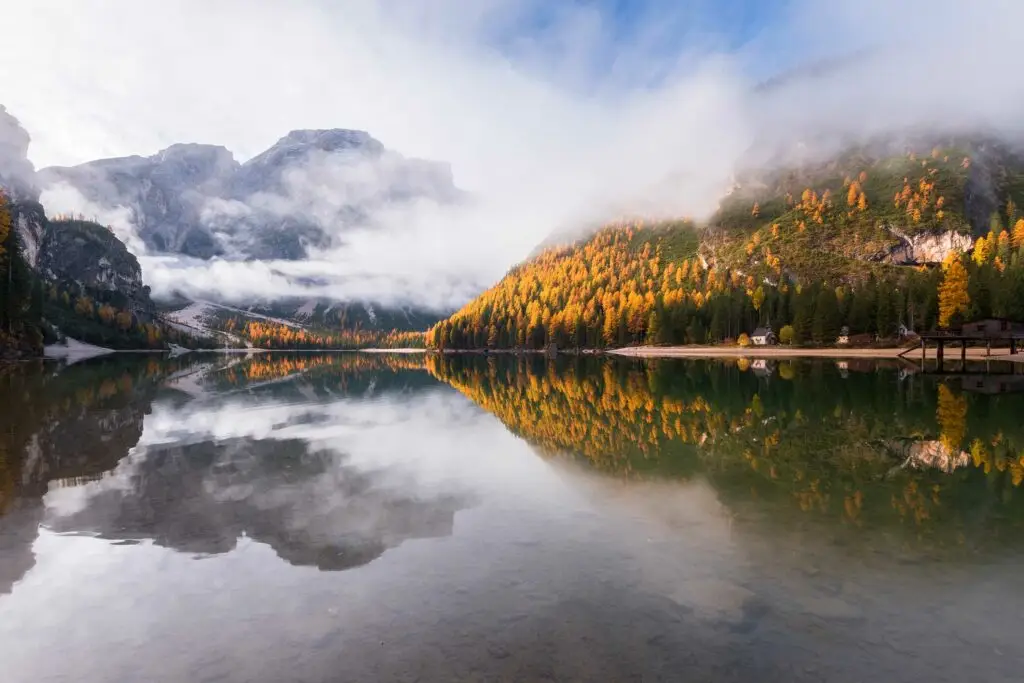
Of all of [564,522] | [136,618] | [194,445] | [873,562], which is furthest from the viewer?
[194,445]

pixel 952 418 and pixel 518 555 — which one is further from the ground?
pixel 952 418

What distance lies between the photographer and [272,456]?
29.0 meters

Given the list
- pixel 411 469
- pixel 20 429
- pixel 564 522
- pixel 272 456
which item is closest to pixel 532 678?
pixel 564 522

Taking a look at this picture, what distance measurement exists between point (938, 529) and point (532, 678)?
46.9ft

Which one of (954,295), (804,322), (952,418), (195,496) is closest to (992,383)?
(952,418)

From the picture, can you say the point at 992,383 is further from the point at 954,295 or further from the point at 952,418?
the point at 954,295

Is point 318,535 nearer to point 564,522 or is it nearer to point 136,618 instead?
point 136,618

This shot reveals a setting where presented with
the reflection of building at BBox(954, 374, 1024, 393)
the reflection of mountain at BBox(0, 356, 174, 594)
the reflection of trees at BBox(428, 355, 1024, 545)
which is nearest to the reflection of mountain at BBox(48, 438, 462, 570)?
the reflection of mountain at BBox(0, 356, 174, 594)

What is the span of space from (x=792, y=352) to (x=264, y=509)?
15050 cm

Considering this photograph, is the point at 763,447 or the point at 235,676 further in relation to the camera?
the point at 763,447

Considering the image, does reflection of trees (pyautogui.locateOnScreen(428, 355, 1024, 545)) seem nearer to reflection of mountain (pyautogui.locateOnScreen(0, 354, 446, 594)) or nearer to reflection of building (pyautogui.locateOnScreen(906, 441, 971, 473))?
reflection of building (pyautogui.locateOnScreen(906, 441, 971, 473))

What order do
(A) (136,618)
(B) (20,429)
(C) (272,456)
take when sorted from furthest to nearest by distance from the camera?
1. (B) (20,429)
2. (C) (272,456)
3. (A) (136,618)

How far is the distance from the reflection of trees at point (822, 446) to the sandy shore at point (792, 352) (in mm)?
69715

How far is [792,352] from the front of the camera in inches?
5763
